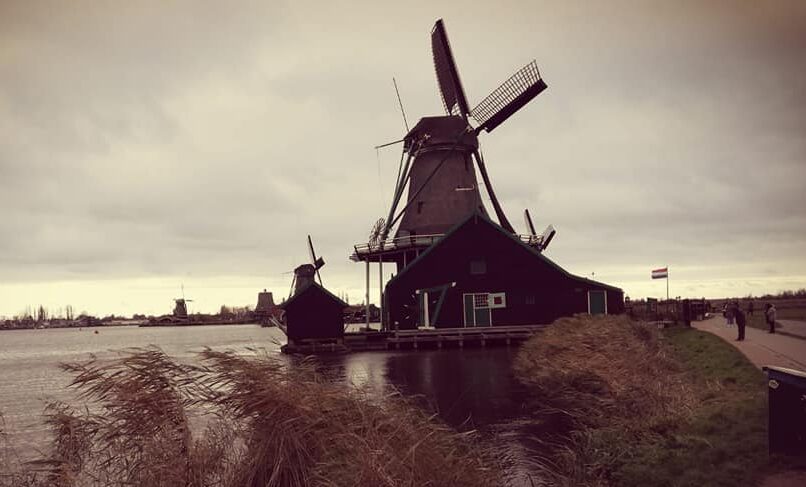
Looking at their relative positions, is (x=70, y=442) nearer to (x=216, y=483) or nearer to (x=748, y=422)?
(x=216, y=483)

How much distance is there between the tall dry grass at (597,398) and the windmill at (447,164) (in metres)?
20.3

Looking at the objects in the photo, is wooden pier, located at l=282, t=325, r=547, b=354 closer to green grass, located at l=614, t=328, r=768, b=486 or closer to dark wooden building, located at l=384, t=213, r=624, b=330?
dark wooden building, located at l=384, t=213, r=624, b=330

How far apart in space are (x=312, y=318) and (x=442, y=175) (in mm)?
13244

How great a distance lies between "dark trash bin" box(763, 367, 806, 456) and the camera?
824cm

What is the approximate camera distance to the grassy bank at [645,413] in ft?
29.5

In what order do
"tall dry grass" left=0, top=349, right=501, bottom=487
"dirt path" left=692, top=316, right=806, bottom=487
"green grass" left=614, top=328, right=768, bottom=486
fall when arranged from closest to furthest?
"tall dry grass" left=0, top=349, right=501, bottom=487, "green grass" left=614, top=328, right=768, bottom=486, "dirt path" left=692, top=316, right=806, bottom=487

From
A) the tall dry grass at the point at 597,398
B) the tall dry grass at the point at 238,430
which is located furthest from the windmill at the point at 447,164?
the tall dry grass at the point at 238,430

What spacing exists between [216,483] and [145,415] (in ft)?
4.38

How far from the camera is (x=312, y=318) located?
3947 cm

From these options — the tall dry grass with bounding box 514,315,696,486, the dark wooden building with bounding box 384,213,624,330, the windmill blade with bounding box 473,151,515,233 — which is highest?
the windmill blade with bounding box 473,151,515,233

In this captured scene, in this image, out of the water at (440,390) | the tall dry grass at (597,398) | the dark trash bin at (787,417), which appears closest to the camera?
the dark trash bin at (787,417)

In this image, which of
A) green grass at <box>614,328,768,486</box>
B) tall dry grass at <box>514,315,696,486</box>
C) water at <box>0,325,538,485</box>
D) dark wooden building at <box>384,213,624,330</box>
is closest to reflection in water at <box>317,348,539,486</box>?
water at <box>0,325,538,485</box>

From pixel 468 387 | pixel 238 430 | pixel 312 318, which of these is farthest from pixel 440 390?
pixel 312 318

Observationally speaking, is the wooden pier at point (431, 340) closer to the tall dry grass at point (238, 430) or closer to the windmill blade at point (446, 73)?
the windmill blade at point (446, 73)
